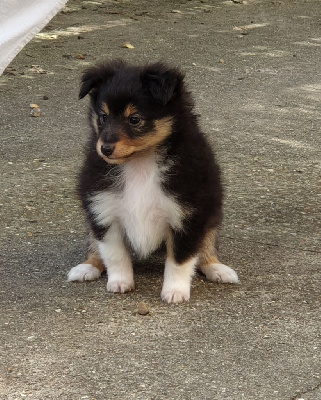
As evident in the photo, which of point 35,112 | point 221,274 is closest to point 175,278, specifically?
point 221,274

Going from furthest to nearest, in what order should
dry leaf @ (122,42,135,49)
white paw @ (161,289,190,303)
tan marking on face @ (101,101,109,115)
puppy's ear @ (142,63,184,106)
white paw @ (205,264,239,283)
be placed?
dry leaf @ (122,42,135,49) → white paw @ (205,264,239,283) → white paw @ (161,289,190,303) → tan marking on face @ (101,101,109,115) → puppy's ear @ (142,63,184,106)

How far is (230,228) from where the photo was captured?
567cm

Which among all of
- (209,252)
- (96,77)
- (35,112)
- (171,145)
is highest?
(96,77)

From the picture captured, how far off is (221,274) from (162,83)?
3.70 ft

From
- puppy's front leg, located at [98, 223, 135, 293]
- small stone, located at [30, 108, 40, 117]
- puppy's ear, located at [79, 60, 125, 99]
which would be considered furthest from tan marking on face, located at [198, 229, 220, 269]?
small stone, located at [30, 108, 40, 117]

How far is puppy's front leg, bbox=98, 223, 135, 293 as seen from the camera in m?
4.73

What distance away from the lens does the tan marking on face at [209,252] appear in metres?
4.92

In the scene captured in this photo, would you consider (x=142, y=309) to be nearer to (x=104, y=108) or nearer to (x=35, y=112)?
(x=104, y=108)

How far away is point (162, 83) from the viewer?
4.41m

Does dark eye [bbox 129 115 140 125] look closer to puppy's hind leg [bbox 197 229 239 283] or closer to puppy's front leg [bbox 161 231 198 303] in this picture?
puppy's front leg [bbox 161 231 198 303]

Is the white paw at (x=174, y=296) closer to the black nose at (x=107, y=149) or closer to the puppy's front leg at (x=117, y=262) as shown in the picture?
the puppy's front leg at (x=117, y=262)

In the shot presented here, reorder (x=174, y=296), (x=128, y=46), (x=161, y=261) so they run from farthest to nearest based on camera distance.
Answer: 1. (x=128, y=46)
2. (x=161, y=261)
3. (x=174, y=296)

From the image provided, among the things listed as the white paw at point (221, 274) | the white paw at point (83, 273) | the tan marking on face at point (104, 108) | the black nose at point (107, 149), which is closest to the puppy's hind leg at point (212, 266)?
the white paw at point (221, 274)

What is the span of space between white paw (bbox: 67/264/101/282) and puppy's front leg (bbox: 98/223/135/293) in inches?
6.3
